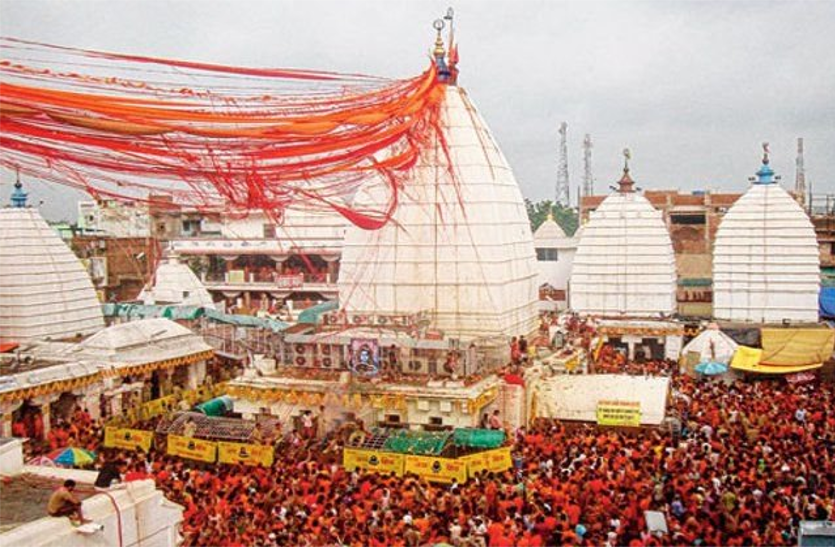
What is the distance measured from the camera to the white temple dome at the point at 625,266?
108 ft

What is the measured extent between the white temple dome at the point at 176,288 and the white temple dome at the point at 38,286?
25.3ft

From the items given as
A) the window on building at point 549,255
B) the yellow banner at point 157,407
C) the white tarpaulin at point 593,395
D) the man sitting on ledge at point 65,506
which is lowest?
the yellow banner at point 157,407

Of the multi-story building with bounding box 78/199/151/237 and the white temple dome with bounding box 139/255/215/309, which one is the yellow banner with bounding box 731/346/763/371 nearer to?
the white temple dome with bounding box 139/255/215/309

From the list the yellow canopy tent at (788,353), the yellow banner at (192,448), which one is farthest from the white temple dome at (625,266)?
the yellow banner at (192,448)

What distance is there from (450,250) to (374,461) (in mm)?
8376

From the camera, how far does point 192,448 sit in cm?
1859

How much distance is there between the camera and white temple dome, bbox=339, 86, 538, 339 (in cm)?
2395

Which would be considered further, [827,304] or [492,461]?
[827,304]

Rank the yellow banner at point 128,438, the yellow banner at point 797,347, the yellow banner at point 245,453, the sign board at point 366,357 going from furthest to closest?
the yellow banner at point 797,347, the sign board at point 366,357, the yellow banner at point 128,438, the yellow banner at point 245,453

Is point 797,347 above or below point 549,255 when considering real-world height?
below

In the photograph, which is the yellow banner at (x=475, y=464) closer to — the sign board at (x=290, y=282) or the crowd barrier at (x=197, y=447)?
the crowd barrier at (x=197, y=447)

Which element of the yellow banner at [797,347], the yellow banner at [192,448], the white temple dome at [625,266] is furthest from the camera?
the white temple dome at [625,266]

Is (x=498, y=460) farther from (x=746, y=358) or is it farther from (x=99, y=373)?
(x=746, y=358)

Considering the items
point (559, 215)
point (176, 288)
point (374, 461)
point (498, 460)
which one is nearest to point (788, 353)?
point (498, 460)
